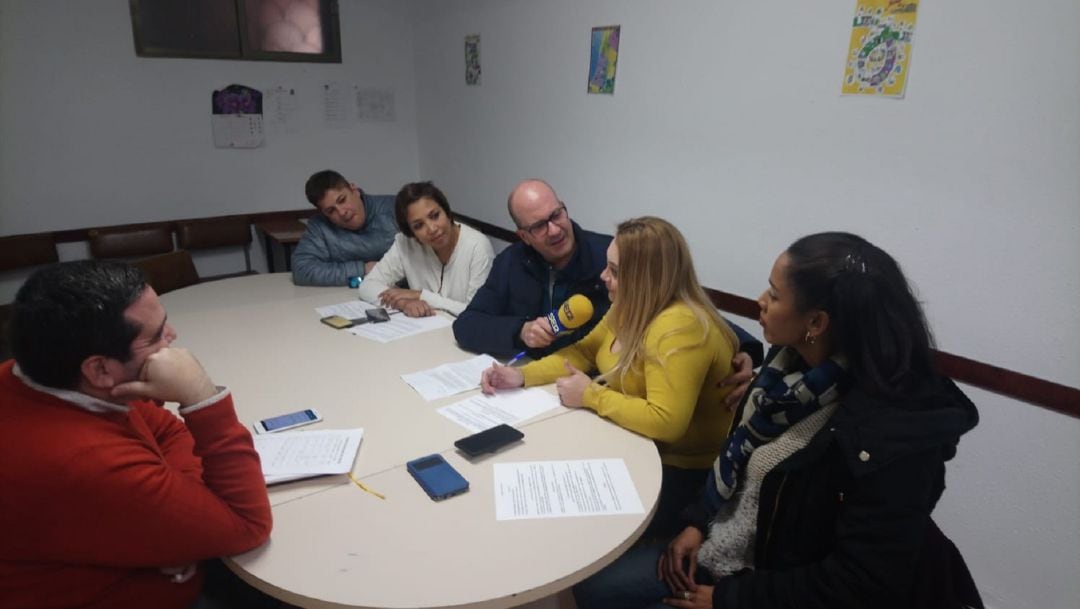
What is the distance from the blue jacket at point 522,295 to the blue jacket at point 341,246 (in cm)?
98

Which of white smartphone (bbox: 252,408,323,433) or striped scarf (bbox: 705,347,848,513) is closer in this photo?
striped scarf (bbox: 705,347,848,513)

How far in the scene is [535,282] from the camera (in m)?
2.24

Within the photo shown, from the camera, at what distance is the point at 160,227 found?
4.14 m

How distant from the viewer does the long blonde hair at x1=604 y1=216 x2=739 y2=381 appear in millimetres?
1562

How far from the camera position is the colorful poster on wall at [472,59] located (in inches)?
158

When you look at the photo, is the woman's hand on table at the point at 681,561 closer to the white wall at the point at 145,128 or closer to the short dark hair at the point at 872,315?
the short dark hair at the point at 872,315

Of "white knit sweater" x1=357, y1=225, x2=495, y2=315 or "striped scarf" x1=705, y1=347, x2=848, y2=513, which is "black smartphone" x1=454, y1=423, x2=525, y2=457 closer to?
"striped scarf" x1=705, y1=347, x2=848, y2=513

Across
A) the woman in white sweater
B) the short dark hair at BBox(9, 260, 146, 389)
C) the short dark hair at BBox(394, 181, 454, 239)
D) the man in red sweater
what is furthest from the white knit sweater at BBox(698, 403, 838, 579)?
the short dark hair at BBox(394, 181, 454, 239)

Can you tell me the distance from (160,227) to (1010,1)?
4.56 m

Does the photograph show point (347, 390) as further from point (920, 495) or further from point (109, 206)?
point (109, 206)

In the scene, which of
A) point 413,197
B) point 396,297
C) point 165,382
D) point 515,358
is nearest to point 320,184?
point 413,197

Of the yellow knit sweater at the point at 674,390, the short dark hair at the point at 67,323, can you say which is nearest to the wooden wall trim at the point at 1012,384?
the yellow knit sweater at the point at 674,390

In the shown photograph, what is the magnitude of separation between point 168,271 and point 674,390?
2569 millimetres

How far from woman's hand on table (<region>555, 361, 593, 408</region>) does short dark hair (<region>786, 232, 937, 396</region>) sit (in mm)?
675
